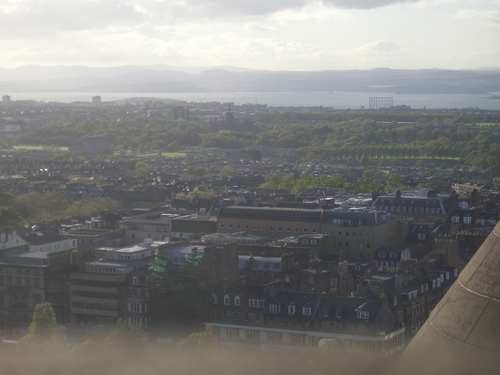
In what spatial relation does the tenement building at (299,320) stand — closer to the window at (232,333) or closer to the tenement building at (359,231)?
the window at (232,333)

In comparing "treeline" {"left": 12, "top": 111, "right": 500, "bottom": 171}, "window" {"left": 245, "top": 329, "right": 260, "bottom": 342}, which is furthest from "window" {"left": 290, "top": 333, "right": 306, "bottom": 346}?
"treeline" {"left": 12, "top": 111, "right": 500, "bottom": 171}

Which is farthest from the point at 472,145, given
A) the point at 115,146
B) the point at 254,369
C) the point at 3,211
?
the point at 254,369

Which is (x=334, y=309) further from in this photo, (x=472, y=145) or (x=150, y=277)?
(x=472, y=145)

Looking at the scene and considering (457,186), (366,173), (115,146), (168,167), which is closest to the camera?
(457,186)

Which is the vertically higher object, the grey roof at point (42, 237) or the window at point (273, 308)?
the grey roof at point (42, 237)

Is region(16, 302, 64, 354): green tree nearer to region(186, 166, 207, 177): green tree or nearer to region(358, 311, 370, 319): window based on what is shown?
region(358, 311, 370, 319): window

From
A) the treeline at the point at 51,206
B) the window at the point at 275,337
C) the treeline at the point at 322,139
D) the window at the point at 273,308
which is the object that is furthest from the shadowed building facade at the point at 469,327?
the treeline at the point at 322,139

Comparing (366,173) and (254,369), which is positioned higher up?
(254,369)

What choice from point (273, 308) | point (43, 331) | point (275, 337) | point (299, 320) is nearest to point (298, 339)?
point (299, 320)

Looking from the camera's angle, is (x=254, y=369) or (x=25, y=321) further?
(x=25, y=321)

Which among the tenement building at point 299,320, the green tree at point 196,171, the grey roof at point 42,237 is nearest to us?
the tenement building at point 299,320

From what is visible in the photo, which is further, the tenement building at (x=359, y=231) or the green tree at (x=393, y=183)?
the green tree at (x=393, y=183)
